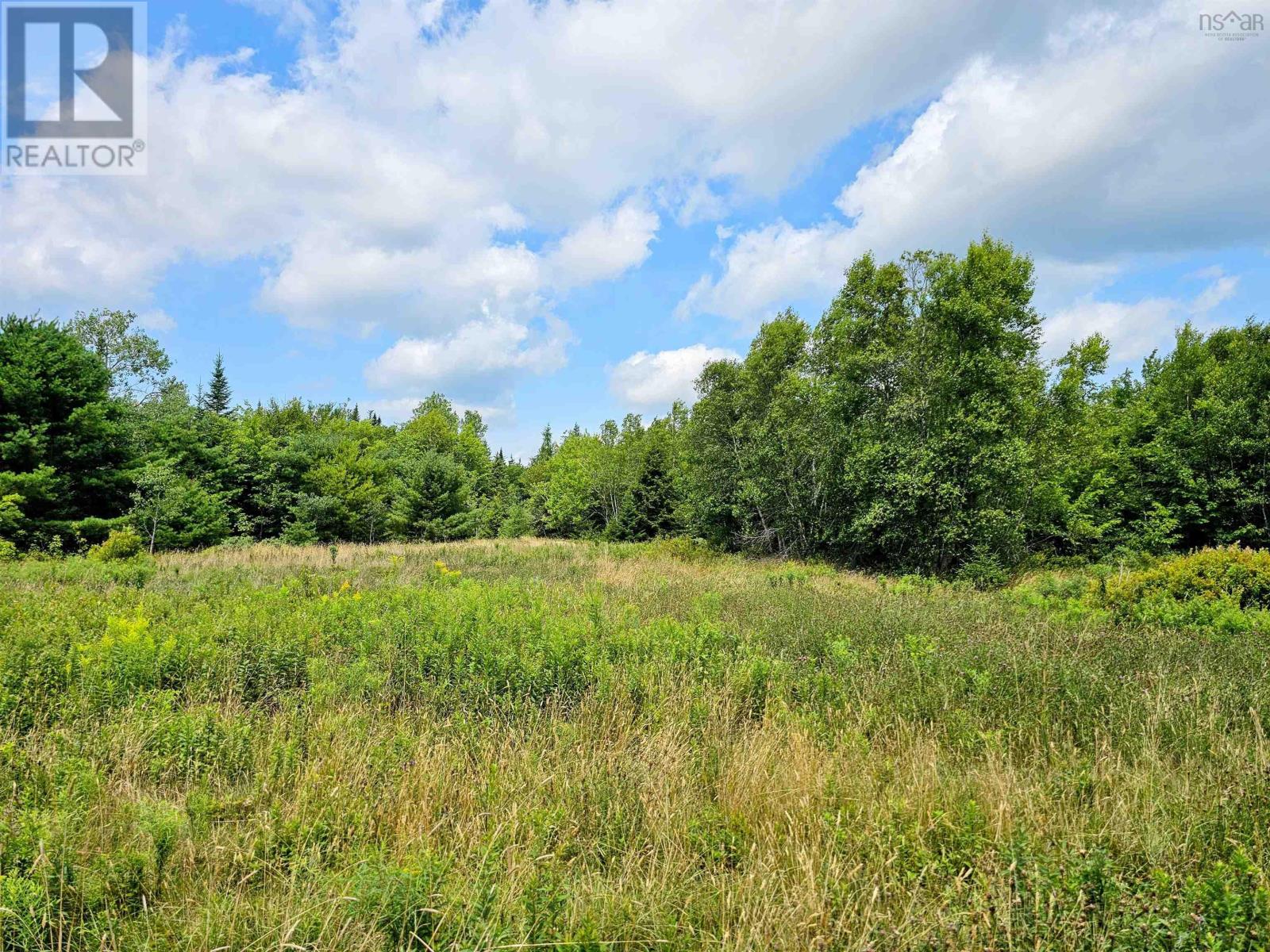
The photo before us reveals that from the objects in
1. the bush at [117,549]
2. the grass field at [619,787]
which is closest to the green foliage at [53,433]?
the bush at [117,549]

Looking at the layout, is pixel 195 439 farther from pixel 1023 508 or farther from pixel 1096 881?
pixel 1023 508

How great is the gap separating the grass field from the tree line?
37.3 feet

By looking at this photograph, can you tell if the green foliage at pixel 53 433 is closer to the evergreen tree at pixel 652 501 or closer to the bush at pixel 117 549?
the bush at pixel 117 549

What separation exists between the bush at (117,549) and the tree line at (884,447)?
3.10 m

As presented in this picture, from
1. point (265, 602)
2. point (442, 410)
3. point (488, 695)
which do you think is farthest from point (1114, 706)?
point (442, 410)

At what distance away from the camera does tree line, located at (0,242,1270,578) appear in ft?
56.3

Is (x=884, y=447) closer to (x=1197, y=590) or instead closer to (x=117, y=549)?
(x=1197, y=590)

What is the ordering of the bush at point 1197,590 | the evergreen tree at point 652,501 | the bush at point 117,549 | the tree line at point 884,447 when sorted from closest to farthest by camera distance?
the bush at point 1197,590 → the bush at point 117,549 → the tree line at point 884,447 → the evergreen tree at point 652,501

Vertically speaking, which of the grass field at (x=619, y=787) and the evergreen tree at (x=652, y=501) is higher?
the evergreen tree at (x=652, y=501)

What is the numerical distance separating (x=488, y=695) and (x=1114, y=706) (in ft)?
16.8

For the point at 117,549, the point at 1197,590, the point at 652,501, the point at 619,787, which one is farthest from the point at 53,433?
the point at 1197,590

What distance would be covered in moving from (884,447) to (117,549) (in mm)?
22716

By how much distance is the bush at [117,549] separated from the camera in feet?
46.9

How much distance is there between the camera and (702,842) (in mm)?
2881
